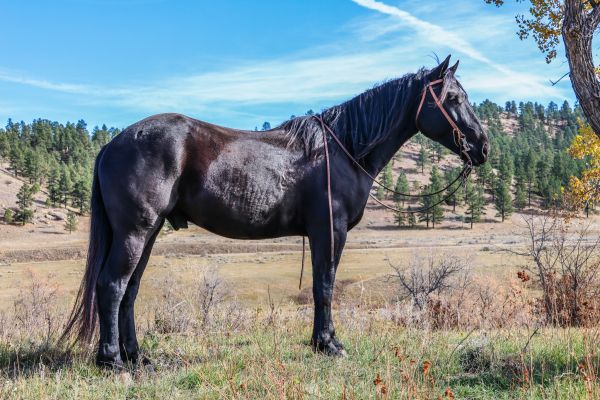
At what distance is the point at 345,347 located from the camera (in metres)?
5.36

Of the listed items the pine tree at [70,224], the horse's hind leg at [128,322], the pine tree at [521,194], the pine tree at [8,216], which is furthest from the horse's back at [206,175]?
the pine tree at [521,194]

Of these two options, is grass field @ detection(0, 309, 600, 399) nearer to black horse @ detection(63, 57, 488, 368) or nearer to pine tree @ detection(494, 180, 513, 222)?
black horse @ detection(63, 57, 488, 368)

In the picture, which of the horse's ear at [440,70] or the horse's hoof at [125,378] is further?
the horse's ear at [440,70]

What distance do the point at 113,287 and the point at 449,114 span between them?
12.6 ft

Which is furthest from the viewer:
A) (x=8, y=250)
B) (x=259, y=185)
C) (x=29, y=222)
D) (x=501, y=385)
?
(x=29, y=222)

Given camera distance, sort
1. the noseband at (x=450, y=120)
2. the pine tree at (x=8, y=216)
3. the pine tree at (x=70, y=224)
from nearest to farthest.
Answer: the noseband at (x=450, y=120), the pine tree at (x=70, y=224), the pine tree at (x=8, y=216)

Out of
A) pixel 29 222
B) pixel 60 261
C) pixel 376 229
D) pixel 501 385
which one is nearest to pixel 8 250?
pixel 60 261

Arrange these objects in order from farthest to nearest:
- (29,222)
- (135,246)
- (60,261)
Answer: (29,222)
(60,261)
(135,246)

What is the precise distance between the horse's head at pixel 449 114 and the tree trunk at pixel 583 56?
179cm

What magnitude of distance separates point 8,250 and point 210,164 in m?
72.3

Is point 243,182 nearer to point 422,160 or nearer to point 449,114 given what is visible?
point 449,114

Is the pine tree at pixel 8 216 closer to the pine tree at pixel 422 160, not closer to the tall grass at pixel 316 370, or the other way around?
the tall grass at pixel 316 370

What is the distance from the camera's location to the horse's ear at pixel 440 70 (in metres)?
5.26

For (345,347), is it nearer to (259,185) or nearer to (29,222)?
(259,185)
